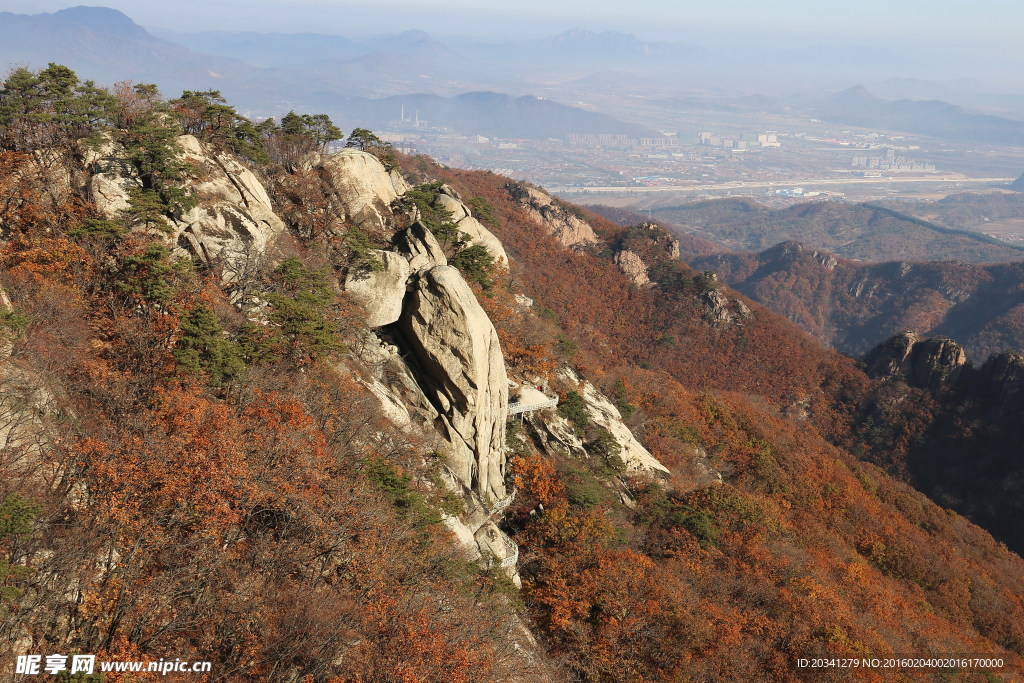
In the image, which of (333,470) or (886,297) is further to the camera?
(886,297)

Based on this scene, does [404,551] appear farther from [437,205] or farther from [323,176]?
[437,205]

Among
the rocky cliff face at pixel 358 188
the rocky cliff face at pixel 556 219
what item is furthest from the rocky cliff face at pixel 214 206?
the rocky cliff face at pixel 556 219

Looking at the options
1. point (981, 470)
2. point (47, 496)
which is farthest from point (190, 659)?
point (981, 470)

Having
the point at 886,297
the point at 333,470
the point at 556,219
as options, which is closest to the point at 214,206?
the point at 333,470


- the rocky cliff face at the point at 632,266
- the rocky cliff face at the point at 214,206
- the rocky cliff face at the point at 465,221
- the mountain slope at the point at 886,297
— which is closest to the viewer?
the rocky cliff face at the point at 214,206

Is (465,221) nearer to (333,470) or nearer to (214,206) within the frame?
(214,206)

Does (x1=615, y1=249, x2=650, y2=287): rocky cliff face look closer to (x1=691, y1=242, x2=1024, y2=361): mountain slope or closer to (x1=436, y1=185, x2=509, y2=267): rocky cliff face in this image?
(x1=436, y1=185, x2=509, y2=267): rocky cliff face

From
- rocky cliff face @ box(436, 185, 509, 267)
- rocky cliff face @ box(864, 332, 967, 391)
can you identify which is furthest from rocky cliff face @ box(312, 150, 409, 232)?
rocky cliff face @ box(864, 332, 967, 391)

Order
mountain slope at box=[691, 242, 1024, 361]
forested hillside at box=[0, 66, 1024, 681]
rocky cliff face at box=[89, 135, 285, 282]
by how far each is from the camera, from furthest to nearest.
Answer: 1. mountain slope at box=[691, 242, 1024, 361]
2. rocky cliff face at box=[89, 135, 285, 282]
3. forested hillside at box=[0, 66, 1024, 681]

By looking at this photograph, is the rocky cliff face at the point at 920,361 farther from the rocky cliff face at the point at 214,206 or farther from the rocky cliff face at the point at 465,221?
the rocky cliff face at the point at 214,206
